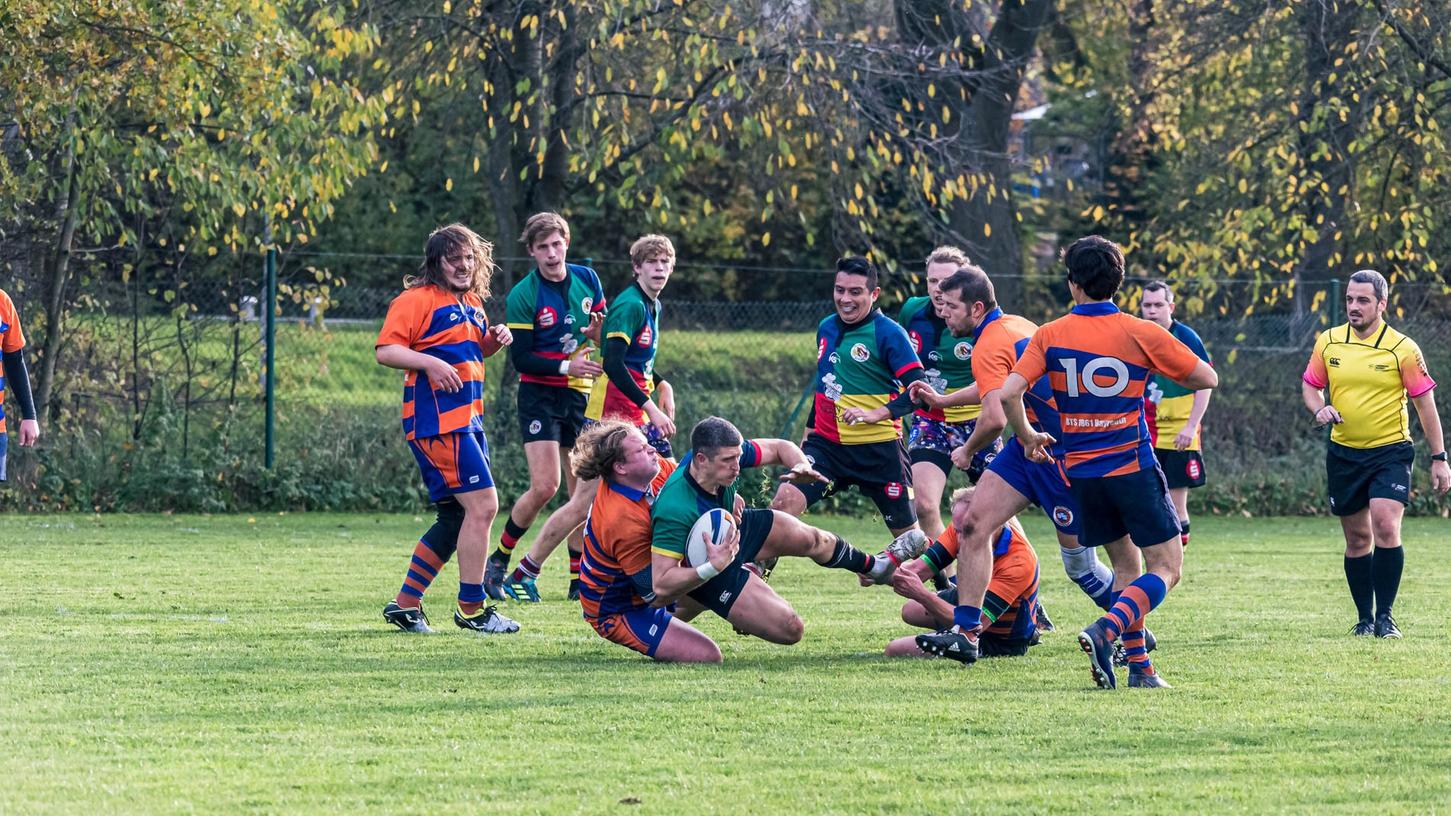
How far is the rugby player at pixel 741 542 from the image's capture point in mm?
7133

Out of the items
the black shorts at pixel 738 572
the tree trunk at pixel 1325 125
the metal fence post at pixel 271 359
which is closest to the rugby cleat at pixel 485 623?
the black shorts at pixel 738 572

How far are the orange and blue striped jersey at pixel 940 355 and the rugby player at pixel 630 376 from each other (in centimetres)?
135

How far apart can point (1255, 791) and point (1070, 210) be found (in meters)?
35.2

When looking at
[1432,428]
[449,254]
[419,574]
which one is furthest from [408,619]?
[1432,428]

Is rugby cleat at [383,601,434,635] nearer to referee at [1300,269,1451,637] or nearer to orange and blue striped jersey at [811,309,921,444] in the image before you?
orange and blue striped jersey at [811,309,921,444]

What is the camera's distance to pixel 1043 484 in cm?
727

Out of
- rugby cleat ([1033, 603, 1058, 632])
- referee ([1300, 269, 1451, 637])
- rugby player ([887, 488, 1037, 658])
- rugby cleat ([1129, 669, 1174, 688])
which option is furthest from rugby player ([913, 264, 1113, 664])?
referee ([1300, 269, 1451, 637])

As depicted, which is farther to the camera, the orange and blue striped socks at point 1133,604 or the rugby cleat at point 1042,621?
the rugby cleat at point 1042,621

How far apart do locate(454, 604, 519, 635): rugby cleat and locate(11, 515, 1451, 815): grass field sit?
0.10 metres

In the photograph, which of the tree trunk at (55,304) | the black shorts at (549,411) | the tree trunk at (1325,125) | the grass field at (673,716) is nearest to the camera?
the grass field at (673,716)

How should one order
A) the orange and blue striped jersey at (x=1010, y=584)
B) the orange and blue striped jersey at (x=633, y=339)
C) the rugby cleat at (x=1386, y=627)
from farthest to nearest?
the orange and blue striped jersey at (x=633, y=339) < the rugby cleat at (x=1386, y=627) < the orange and blue striped jersey at (x=1010, y=584)

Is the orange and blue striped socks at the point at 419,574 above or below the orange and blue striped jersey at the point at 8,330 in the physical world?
below

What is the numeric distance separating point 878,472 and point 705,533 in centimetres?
227

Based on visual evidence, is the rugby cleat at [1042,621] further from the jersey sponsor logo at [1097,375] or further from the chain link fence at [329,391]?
the chain link fence at [329,391]
